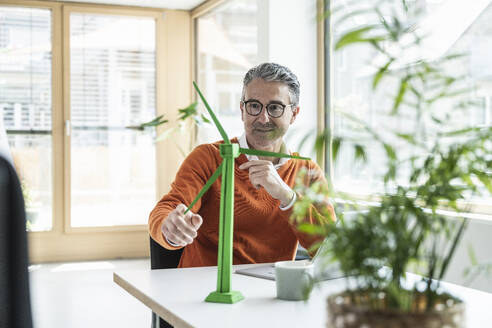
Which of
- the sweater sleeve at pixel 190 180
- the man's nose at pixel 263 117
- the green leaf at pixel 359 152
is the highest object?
the man's nose at pixel 263 117

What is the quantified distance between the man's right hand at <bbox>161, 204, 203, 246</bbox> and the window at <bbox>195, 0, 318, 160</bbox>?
7.50 ft

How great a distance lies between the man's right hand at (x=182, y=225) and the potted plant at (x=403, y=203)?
0.85 m

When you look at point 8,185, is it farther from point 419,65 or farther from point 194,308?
point 194,308

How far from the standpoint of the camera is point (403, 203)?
0.71 metres

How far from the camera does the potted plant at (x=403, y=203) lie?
678 millimetres

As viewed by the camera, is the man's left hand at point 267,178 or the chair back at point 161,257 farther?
the chair back at point 161,257

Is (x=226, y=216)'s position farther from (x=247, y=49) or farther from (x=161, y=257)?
(x=247, y=49)

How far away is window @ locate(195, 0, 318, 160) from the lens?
A: 14.2 ft

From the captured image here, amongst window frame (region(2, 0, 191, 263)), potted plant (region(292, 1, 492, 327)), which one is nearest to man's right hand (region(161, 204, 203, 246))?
potted plant (region(292, 1, 492, 327))

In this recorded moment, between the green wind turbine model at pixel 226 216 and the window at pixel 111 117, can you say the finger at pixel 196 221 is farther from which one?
the window at pixel 111 117

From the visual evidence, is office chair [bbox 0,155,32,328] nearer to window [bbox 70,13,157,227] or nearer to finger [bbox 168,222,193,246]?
finger [bbox 168,222,193,246]

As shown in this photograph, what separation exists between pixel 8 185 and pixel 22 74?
5743 mm

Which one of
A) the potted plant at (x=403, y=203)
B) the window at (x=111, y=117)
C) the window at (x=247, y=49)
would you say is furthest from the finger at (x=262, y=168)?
the window at (x=111, y=117)

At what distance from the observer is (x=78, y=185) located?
19.5ft
